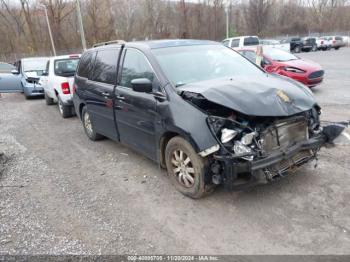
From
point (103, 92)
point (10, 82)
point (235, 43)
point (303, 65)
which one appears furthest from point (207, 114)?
point (235, 43)

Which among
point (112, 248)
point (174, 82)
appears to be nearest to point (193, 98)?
point (174, 82)

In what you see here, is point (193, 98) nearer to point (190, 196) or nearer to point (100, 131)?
point (190, 196)

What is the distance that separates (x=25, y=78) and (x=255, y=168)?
1175 cm

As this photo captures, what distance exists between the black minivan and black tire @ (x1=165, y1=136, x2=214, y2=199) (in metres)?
0.01

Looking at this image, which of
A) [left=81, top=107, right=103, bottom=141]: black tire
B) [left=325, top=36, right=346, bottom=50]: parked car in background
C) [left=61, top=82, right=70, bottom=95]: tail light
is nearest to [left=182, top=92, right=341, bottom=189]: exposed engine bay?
[left=81, top=107, right=103, bottom=141]: black tire

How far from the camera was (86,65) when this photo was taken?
5.98m

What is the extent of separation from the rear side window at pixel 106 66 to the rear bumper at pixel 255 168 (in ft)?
8.29

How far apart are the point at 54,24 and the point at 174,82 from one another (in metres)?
45.1

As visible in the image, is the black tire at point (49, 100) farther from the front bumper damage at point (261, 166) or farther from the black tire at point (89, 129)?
the front bumper damage at point (261, 166)

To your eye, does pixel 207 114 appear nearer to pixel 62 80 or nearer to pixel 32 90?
pixel 62 80

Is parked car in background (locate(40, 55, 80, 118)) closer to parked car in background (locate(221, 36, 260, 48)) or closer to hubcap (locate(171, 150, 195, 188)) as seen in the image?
hubcap (locate(171, 150, 195, 188))

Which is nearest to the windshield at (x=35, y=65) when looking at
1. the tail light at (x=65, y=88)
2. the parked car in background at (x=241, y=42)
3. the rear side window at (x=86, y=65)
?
the tail light at (x=65, y=88)

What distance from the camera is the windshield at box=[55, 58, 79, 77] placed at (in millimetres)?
9166

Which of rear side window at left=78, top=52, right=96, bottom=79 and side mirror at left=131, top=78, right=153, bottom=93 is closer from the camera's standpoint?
side mirror at left=131, top=78, right=153, bottom=93
